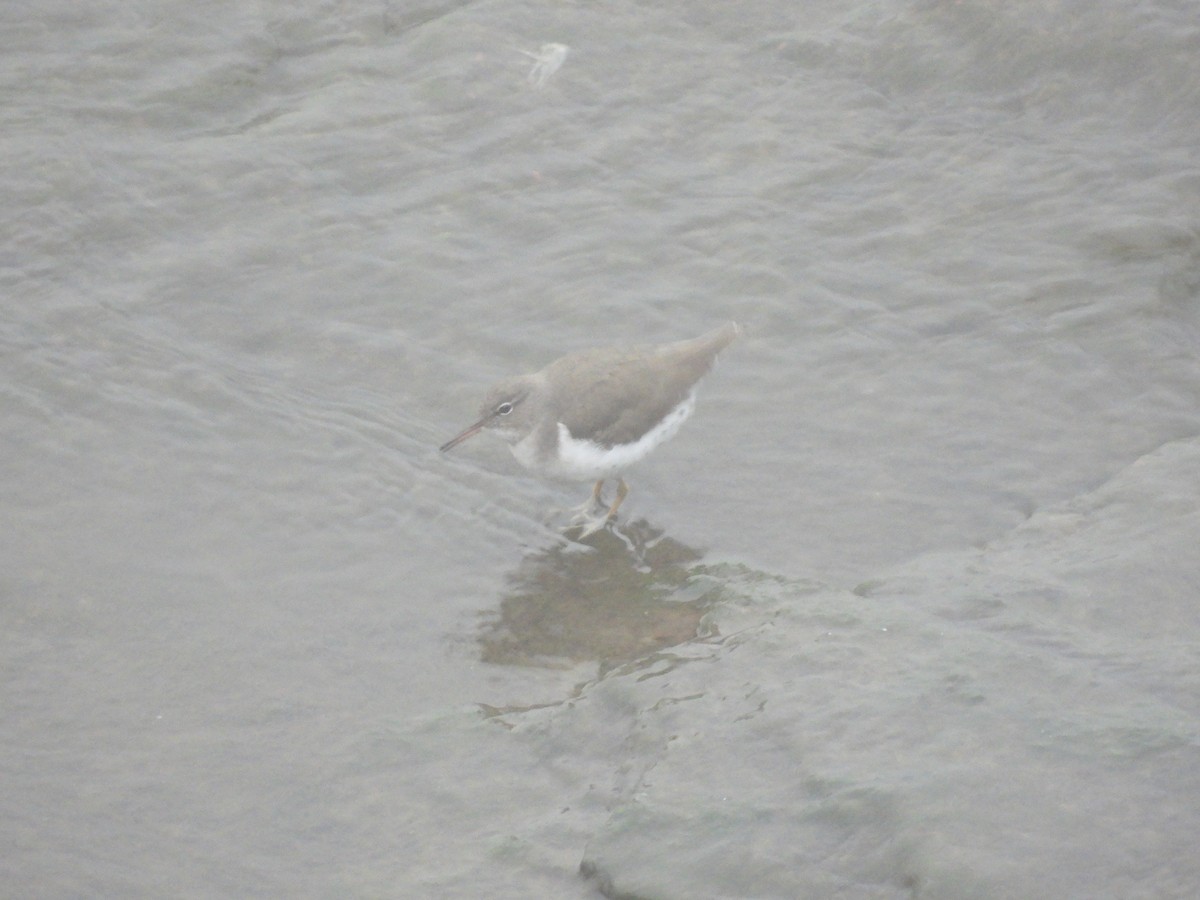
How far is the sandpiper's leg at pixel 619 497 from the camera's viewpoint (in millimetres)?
8117

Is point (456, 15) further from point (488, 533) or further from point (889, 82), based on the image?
point (488, 533)

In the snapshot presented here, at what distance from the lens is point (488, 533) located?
25.8ft

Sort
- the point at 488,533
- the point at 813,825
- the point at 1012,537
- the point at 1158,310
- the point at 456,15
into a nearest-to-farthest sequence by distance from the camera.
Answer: the point at 813,825 → the point at 1012,537 → the point at 488,533 → the point at 1158,310 → the point at 456,15

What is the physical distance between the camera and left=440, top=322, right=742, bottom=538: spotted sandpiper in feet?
26.0

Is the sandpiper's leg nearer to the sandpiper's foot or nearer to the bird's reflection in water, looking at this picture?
the sandpiper's foot

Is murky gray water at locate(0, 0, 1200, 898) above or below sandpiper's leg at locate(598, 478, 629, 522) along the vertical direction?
above

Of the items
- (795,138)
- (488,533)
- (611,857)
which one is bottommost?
(488,533)

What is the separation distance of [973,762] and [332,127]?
7524 millimetres

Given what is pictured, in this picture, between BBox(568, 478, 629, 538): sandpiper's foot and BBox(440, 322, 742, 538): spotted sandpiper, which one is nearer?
BBox(440, 322, 742, 538): spotted sandpiper

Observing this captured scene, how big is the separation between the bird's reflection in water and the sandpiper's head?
72 centimetres

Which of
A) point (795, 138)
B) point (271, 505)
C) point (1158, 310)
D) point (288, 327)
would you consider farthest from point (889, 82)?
point (271, 505)

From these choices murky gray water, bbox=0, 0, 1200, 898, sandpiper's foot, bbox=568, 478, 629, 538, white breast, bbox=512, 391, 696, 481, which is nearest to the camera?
murky gray water, bbox=0, 0, 1200, 898

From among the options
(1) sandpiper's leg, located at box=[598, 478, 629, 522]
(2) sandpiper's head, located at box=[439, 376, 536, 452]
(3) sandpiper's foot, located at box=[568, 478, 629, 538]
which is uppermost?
(2) sandpiper's head, located at box=[439, 376, 536, 452]

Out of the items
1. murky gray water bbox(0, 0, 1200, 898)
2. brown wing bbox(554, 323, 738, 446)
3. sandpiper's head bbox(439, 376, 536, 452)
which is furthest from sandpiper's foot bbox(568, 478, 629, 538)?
sandpiper's head bbox(439, 376, 536, 452)
